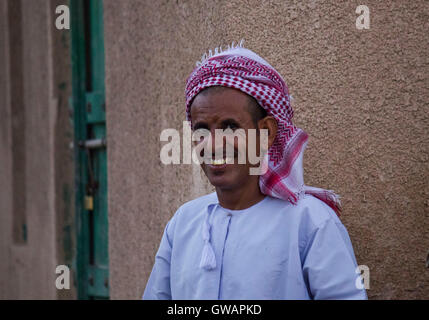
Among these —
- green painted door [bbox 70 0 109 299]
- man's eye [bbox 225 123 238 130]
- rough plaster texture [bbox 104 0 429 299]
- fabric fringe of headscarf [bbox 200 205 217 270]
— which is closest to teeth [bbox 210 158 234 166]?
man's eye [bbox 225 123 238 130]

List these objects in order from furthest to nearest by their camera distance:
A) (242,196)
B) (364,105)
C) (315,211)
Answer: (364,105), (242,196), (315,211)

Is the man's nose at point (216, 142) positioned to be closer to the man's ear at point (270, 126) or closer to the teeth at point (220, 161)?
the teeth at point (220, 161)

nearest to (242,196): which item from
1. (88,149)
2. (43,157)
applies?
(88,149)

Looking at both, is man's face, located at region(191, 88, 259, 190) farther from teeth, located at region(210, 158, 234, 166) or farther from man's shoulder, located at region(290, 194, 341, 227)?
man's shoulder, located at region(290, 194, 341, 227)

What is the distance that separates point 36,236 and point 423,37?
14.5 feet

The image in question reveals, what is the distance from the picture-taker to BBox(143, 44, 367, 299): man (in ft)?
5.93

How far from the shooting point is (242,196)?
201 centimetres

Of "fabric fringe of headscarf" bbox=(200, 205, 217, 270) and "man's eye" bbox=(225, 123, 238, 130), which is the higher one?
"man's eye" bbox=(225, 123, 238, 130)

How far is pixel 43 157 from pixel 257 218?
3.90m

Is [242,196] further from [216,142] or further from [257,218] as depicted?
[216,142]

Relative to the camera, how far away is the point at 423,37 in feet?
7.64

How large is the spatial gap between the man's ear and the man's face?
4cm

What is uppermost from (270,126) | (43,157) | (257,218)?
(270,126)

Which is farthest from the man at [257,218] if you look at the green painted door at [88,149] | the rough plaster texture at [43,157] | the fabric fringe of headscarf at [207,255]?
the rough plaster texture at [43,157]
